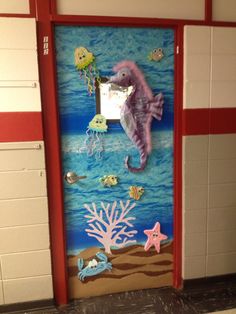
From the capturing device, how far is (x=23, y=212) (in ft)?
7.27

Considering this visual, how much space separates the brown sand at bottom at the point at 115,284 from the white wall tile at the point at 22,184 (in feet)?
2.59

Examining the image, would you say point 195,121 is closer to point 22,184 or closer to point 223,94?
point 223,94

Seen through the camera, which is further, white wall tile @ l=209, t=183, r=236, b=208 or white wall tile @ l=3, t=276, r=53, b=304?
white wall tile @ l=209, t=183, r=236, b=208

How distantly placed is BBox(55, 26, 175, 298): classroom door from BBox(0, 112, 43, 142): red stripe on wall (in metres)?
0.20

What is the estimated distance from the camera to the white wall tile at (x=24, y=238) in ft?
7.27

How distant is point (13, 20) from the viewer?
6.66 feet

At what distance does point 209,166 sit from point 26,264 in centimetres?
160

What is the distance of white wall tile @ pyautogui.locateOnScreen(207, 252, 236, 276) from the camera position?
2.57 meters

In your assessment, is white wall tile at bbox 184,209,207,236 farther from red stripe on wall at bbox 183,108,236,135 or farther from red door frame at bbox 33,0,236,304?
red stripe on wall at bbox 183,108,236,135

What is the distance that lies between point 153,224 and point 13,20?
183 cm

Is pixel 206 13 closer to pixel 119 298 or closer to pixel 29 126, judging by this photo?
pixel 29 126

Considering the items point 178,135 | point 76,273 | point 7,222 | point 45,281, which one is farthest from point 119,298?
point 178,135

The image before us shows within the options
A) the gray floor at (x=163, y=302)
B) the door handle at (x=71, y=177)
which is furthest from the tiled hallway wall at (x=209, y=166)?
the door handle at (x=71, y=177)

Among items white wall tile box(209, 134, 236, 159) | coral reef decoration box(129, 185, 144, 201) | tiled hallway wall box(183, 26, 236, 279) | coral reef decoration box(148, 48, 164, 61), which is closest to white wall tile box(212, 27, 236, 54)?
tiled hallway wall box(183, 26, 236, 279)
